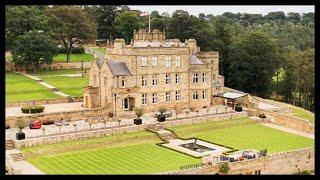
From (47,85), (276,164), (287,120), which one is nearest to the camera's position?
(276,164)

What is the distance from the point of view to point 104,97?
45.1 meters

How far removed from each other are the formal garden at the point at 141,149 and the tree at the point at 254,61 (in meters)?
19.7

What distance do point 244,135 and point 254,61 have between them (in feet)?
77.6

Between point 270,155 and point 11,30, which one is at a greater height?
point 11,30

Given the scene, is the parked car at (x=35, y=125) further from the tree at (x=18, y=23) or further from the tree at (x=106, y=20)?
the tree at (x=106, y=20)

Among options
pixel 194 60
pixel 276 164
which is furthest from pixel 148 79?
pixel 276 164

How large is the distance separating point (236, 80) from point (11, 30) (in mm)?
30785

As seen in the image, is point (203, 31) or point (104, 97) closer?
point (104, 97)

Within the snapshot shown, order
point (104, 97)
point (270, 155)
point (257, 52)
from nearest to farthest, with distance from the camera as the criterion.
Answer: point (270, 155), point (104, 97), point (257, 52)

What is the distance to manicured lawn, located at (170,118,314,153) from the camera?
123 feet

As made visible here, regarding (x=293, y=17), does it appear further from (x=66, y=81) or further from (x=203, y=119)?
(x=203, y=119)

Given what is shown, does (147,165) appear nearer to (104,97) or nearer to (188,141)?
(188,141)

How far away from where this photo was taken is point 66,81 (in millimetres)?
60062

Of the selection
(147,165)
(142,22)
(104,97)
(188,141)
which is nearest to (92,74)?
(104,97)
